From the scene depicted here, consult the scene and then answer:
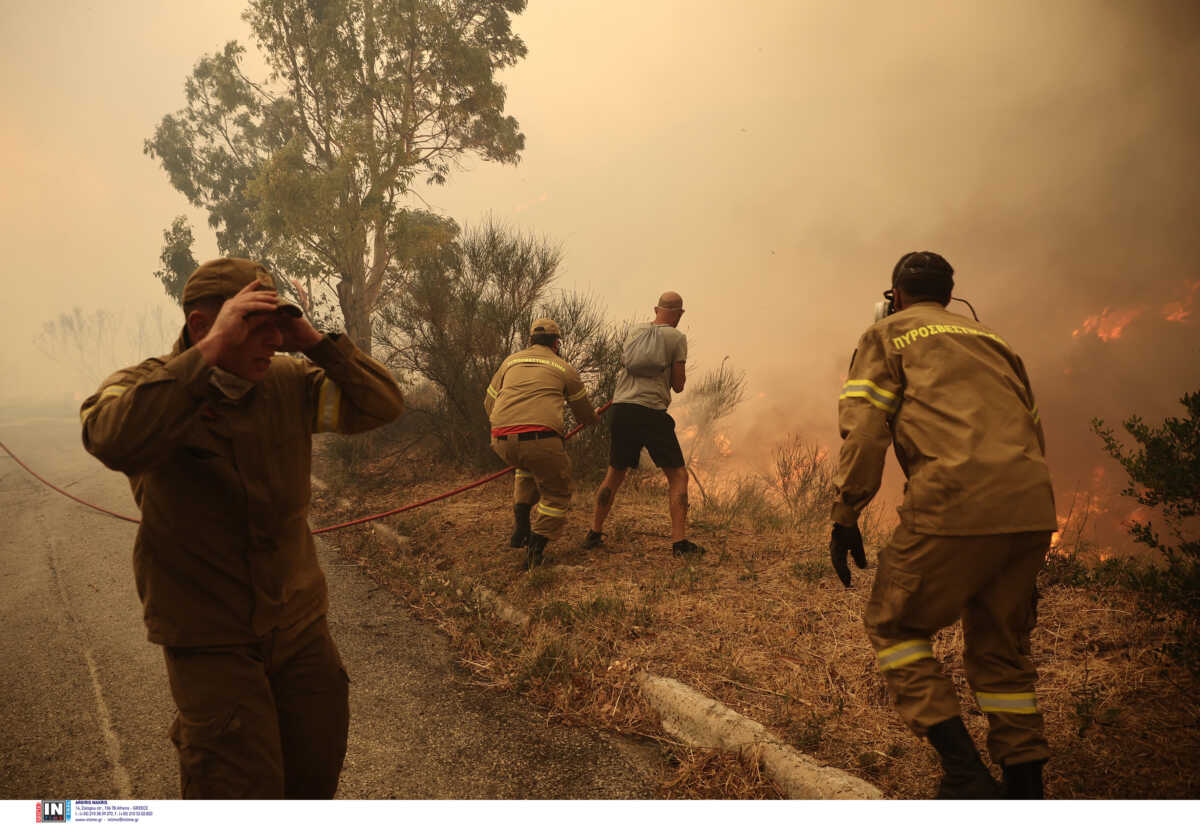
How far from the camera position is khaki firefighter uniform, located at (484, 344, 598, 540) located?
5145 millimetres

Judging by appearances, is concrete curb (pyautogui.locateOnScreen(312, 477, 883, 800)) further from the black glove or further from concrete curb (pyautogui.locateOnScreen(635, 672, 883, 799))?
the black glove

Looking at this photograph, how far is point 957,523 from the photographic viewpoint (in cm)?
212

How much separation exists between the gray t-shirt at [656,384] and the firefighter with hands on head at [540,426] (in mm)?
366

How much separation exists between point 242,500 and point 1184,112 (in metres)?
25.5

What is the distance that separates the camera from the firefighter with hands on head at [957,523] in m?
2.13

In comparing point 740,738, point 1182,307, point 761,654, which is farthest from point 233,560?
point 1182,307

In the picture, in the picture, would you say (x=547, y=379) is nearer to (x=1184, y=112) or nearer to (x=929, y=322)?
(x=929, y=322)

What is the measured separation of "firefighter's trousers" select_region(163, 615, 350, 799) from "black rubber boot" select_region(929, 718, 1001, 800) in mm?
1811

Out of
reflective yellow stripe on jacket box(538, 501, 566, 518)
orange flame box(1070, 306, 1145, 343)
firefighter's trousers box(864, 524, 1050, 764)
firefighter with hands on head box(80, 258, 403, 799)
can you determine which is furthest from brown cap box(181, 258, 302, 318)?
orange flame box(1070, 306, 1145, 343)

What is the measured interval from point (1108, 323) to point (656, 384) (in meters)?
23.5

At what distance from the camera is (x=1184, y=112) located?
18.7 m

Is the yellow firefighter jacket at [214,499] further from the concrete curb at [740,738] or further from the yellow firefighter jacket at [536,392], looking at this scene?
the yellow firefighter jacket at [536,392]

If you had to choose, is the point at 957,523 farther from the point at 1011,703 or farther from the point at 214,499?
the point at 214,499

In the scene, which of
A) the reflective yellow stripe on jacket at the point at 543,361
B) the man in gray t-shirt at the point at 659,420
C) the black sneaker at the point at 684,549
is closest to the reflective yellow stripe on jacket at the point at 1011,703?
the man in gray t-shirt at the point at 659,420
